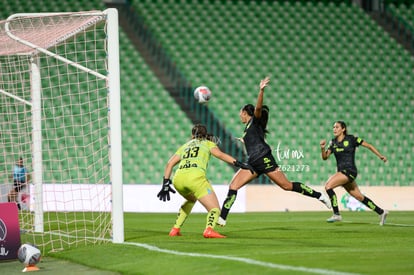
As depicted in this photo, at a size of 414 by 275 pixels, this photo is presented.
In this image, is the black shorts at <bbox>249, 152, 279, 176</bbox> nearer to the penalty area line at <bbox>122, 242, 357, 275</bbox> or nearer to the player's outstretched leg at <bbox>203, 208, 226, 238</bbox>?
the player's outstretched leg at <bbox>203, 208, 226, 238</bbox>

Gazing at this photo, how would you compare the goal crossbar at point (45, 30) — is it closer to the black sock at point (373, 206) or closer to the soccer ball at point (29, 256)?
the soccer ball at point (29, 256)

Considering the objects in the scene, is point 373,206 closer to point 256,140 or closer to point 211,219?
point 256,140

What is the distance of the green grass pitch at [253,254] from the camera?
802 centimetres

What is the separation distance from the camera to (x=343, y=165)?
665 inches

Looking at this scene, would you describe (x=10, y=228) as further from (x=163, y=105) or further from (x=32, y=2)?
(x=32, y=2)

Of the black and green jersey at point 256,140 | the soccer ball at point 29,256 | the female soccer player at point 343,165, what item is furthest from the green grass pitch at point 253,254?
the female soccer player at point 343,165

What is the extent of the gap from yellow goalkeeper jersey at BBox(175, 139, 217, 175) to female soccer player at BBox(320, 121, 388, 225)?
4576 millimetres

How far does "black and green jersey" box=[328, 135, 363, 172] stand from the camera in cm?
1691

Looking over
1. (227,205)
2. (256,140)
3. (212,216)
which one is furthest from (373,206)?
(212,216)

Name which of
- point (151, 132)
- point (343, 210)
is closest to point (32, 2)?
point (151, 132)

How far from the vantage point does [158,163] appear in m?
25.7

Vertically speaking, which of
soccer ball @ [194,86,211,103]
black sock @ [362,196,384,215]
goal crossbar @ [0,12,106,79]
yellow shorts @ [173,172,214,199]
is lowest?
black sock @ [362,196,384,215]

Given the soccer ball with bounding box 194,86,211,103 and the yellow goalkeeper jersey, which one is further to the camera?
the soccer ball with bounding box 194,86,211,103

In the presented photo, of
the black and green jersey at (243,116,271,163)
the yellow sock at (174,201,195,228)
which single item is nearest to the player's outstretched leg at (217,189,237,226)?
the yellow sock at (174,201,195,228)
